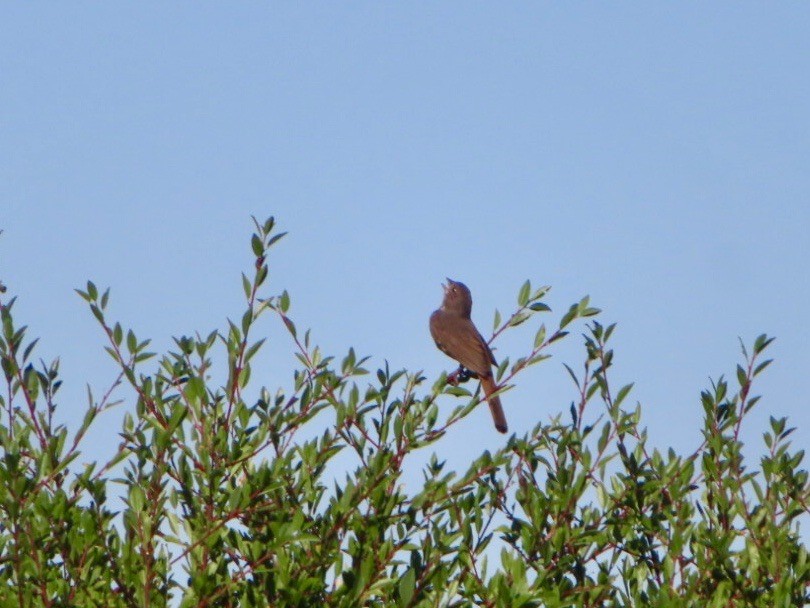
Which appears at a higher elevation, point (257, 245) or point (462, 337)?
point (462, 337)

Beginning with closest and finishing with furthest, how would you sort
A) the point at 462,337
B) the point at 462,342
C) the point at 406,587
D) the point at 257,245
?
the point at 406,587 → the point at 257,245 → the point at 462,342 → the point at 462,337

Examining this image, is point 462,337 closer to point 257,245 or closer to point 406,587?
point 257,245

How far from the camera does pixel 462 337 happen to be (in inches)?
448

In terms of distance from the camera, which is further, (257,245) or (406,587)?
(257,245)

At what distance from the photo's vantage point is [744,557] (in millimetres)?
5582

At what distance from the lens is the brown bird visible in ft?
34.3

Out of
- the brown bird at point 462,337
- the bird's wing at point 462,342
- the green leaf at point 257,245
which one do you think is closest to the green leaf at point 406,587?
the green leaf at point 257,245

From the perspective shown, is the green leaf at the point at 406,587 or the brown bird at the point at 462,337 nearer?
the green leaf at the point at 406,587

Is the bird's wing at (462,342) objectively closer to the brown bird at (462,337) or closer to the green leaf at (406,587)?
the brown bird at (462,337)

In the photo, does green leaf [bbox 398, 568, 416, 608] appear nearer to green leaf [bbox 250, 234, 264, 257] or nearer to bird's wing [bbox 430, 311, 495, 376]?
green leaf [bbox 250, 234, 264, 257]

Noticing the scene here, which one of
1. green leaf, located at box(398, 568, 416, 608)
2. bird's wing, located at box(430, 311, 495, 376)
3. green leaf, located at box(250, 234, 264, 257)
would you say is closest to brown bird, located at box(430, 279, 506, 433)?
bird's wing, located at box(430, 311, 495, 376)

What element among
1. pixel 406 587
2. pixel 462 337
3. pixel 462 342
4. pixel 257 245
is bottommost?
pixel 406 587

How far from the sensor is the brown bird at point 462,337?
10.5 metres

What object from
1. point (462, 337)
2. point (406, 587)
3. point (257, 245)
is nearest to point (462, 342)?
point (462, 337)
